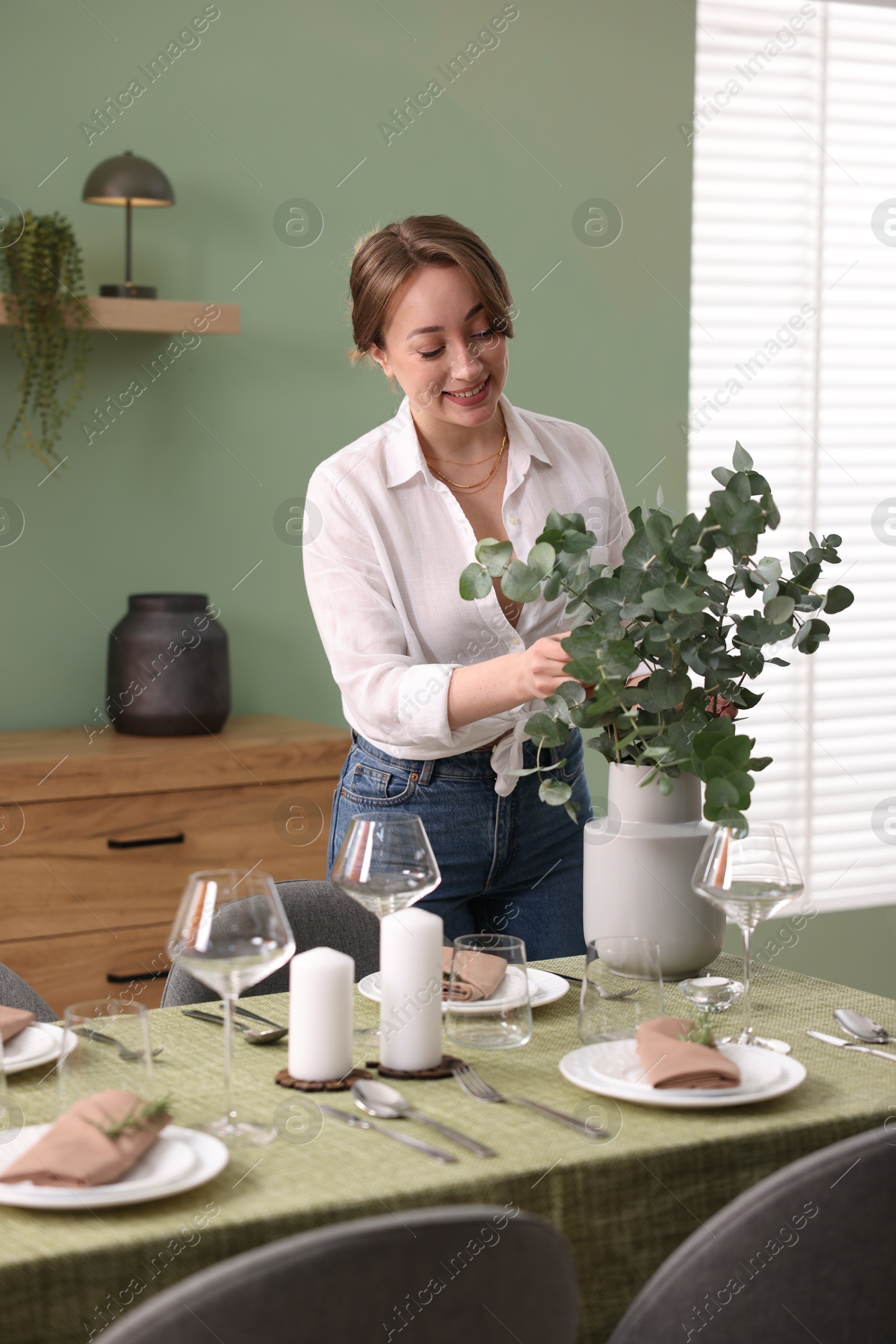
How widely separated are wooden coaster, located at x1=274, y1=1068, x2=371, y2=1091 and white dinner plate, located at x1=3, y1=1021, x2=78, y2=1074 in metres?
0.20

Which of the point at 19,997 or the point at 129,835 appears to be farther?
the point at 129,835

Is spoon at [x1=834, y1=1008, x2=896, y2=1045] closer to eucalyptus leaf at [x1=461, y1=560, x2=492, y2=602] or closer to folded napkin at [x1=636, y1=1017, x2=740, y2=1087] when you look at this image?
folded napkin at [x1=636, y1=1017, x2=740, y2=1087]

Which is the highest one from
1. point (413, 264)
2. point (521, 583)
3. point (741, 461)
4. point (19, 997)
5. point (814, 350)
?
point (814, 350)

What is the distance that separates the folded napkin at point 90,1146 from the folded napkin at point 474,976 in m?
0.39

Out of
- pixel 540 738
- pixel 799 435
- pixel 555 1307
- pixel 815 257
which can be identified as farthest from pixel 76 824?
pixel 815 257

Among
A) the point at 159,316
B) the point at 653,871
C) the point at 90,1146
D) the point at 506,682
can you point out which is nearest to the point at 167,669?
the point at 159,316

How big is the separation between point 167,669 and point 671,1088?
1.96 meters

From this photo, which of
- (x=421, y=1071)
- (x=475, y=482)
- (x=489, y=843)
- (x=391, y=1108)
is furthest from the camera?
(x=475, y=482)

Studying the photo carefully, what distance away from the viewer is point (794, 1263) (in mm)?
902

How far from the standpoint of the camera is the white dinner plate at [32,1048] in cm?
126

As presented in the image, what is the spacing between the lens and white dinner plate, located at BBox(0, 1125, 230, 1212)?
0.96 metres

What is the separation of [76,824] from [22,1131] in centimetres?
164

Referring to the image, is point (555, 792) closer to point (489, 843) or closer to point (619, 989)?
point (619, 989)

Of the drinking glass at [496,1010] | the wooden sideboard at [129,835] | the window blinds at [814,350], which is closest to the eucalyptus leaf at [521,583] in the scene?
the drinking glass at [496,1010]
